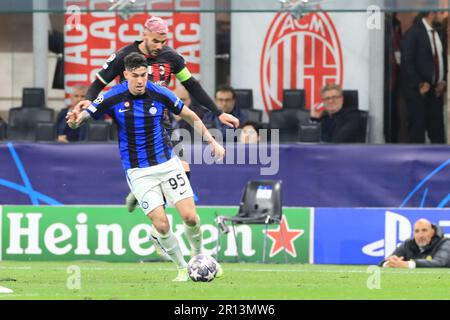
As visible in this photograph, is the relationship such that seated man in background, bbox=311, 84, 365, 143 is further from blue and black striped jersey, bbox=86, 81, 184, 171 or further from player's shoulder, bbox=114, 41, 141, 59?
blue and black striped jersey, bbox=86, 81, 184, 171

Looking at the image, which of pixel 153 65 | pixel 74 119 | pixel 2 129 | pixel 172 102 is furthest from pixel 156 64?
pixel 2 129

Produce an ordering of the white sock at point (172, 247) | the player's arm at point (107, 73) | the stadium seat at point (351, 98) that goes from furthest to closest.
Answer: the stadium seat at point (351, 98), the player's arm at point (107, 73), the white sock at point (172, 247)

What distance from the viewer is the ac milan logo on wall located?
20.7 metres

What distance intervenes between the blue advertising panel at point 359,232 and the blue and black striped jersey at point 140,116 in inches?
192

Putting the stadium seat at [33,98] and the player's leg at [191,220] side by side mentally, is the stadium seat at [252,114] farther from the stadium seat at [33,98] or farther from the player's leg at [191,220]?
the player's leg at [191,220]

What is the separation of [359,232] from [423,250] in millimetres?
1041

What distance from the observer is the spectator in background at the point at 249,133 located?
18234 millimetres

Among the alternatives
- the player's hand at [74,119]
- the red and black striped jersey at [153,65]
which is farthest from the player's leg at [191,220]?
the red and black striped jersey at [153,65]

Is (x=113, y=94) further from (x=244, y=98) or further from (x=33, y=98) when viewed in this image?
(x=33, y=98)

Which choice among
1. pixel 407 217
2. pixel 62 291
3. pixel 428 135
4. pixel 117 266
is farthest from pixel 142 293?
pixel 428 135

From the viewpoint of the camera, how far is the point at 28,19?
21.1m

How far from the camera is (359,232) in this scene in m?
17.7

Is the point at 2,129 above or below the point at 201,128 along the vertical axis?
below

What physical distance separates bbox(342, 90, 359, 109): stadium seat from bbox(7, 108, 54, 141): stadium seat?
407 cm
